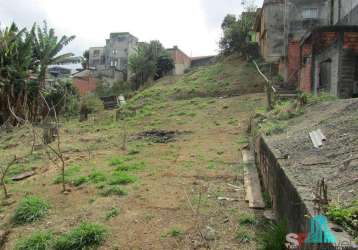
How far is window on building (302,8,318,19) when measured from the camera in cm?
2209

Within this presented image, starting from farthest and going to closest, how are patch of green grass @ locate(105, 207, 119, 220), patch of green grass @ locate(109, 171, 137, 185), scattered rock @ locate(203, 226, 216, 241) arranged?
patch of green grass @ locate(109, 171, 137, 185)
patch of green grass @ locate(105, 207, 119, 220)
scattered rock @ locate(203, 226, 216, 241)

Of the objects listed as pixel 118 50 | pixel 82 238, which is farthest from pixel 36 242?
pixel 118 50

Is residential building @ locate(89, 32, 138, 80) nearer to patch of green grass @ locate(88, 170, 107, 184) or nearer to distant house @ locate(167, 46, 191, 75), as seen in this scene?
distant house @ locate(167, 46, 191, 75)

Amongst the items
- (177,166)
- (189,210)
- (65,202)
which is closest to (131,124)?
(177,166)

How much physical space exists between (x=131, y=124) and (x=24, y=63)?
9771mm

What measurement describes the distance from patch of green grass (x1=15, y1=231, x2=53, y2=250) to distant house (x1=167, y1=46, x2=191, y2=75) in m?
34.6

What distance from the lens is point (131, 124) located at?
61.9ft

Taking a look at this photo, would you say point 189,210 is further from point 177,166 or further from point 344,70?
point 344,70

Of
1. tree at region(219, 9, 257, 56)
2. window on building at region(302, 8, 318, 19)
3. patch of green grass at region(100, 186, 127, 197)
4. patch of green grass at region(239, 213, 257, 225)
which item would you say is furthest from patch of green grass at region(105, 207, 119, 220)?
tree at region(219, 9, 257, 56)

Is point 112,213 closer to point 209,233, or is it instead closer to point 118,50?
point 209,233

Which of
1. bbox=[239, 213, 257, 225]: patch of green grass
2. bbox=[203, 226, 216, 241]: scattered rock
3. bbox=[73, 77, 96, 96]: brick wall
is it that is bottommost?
bbox=[203, 226, 216, 241]: scattered rock

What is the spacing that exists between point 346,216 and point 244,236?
2.34m

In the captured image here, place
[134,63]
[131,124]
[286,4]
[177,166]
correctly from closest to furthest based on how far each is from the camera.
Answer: [177,166] → [131,124] → [286,4] → [134,63]

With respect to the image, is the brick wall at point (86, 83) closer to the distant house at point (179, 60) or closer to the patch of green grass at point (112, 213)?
the distant house at point (179, 60)
